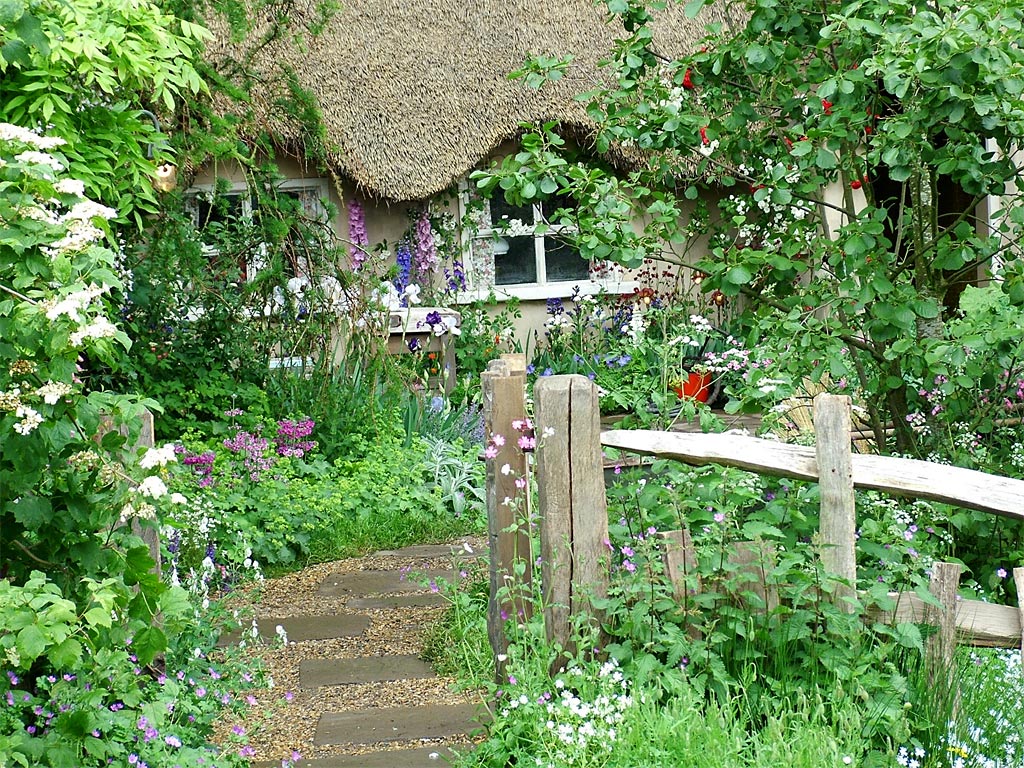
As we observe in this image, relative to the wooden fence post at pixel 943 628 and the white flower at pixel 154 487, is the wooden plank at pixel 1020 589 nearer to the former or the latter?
the wooden fence post at pixel 943 628

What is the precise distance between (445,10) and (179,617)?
8.53 meters

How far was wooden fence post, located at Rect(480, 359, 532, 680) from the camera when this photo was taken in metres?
3.20

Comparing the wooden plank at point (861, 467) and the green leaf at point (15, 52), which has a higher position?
the green leaf at point (15, 52)

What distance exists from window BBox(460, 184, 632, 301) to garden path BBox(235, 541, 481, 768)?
4869mm

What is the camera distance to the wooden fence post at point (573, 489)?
2912mm

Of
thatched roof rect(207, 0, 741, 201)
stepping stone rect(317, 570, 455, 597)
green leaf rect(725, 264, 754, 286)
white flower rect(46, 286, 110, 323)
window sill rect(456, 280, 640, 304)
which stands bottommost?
stepping stone rect(317, 570, 455, 597)

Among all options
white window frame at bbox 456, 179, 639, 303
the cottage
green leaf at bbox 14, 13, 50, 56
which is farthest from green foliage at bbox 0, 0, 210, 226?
white window frame at bbox 456, 179, 639, 303

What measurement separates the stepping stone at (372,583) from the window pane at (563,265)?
5.51 m

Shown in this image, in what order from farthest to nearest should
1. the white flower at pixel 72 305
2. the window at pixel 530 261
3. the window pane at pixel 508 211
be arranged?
the window pane at pixel 508 211 < the window at pixel 530 261 < the white flower at pixel 72 305

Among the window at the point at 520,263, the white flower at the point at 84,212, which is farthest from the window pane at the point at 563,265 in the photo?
the white flower at the point at 84,212

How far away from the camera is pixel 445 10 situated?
404 inches

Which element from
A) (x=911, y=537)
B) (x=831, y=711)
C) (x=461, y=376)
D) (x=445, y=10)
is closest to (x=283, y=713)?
(x=831, y=711)

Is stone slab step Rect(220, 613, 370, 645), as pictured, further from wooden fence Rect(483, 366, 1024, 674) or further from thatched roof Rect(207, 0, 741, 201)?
thatched roof Rect(207, 0, 741, 201)

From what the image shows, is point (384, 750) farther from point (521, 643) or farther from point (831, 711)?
point (831, 711)
